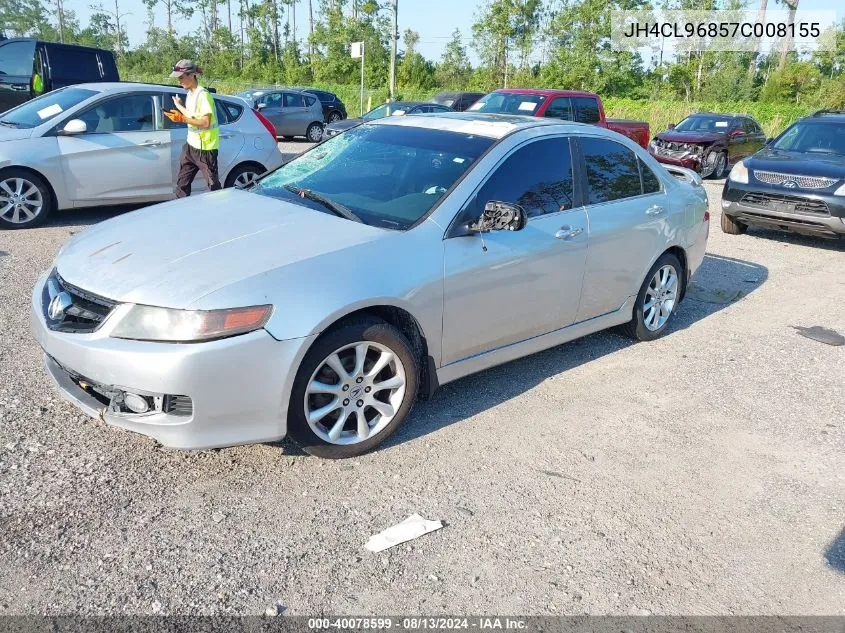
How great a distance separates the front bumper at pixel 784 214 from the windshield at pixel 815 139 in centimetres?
122

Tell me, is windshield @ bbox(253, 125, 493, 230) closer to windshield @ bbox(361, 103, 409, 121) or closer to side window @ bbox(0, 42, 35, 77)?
side window @ bbox(0, 42, 35, 77)

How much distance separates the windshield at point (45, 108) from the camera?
7.91 m

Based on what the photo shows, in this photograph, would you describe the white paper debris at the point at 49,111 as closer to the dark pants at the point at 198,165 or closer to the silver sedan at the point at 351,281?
the dark pants at the point at 198,165

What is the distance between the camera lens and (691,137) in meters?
16.9

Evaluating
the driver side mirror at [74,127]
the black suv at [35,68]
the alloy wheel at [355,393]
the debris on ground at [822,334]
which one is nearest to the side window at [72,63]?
the black suv at [35,68]

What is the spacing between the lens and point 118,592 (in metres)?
2.60

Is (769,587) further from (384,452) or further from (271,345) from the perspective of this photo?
(271,345)

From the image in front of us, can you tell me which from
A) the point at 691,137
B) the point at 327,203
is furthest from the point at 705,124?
the point at 327,203

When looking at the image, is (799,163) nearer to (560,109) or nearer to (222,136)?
(560,109)

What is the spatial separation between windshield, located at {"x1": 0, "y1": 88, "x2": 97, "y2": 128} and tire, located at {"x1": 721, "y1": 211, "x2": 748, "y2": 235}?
27.3 feet

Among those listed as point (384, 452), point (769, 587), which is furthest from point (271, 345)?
point (769, 587)

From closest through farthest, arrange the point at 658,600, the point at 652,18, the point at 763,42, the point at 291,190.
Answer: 1. the point at 658,600
2. the point at 291,190
3. the point at 652,18
4. the point at 763,42

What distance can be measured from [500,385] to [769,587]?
6.71 ft

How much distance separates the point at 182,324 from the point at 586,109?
39.5ft
